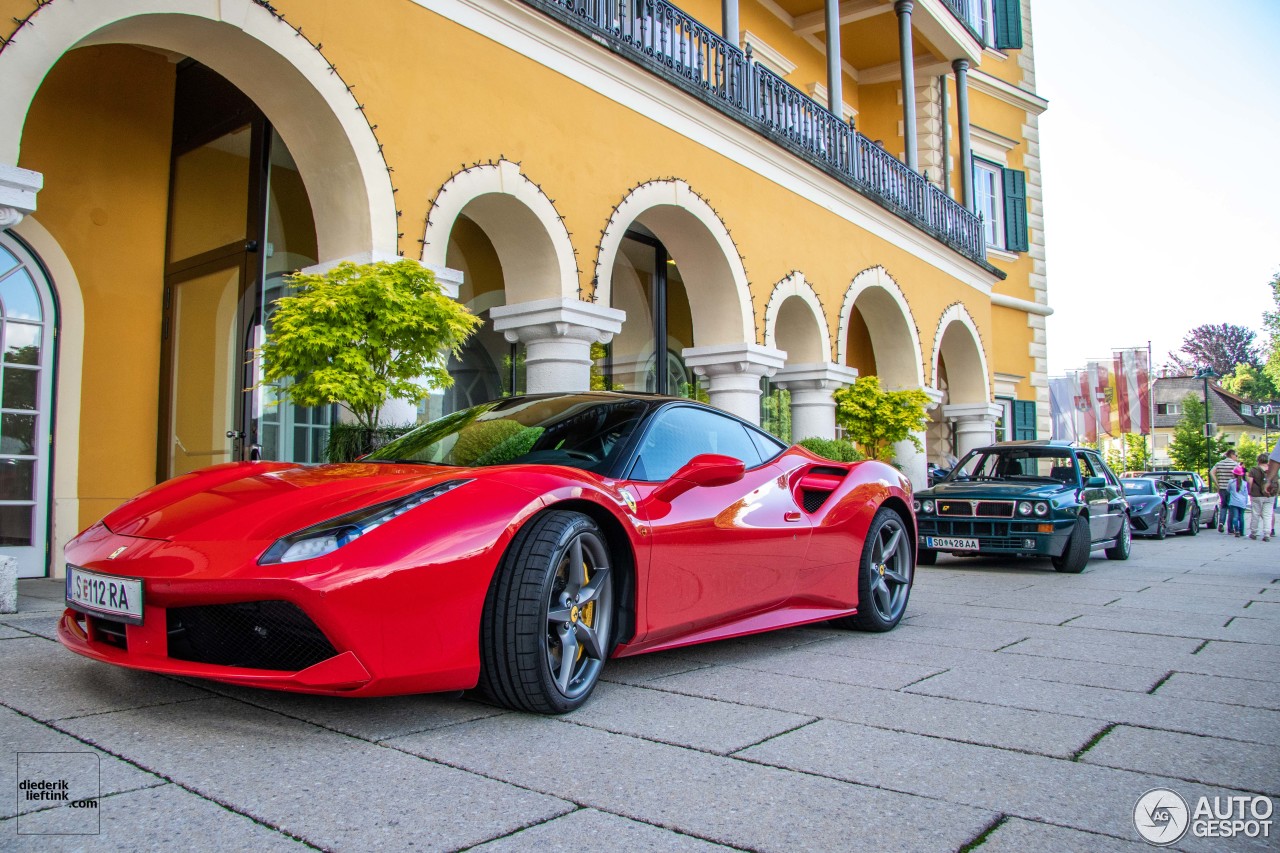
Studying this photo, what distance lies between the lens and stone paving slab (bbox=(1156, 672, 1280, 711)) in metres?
3.51

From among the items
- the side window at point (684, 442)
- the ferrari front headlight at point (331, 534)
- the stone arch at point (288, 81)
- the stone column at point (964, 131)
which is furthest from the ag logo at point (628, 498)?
the stone column at point (964, 131)

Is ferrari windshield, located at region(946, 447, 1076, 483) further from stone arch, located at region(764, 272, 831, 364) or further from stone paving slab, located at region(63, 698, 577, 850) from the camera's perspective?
stone paving slab, located at region(63, 698, 577, 850)

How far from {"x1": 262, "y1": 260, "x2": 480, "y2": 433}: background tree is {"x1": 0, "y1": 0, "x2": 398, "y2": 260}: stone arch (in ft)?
3.52

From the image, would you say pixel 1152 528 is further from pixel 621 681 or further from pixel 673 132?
pixel 621 681

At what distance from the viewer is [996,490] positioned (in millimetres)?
9023

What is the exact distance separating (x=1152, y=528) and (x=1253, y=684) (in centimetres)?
1328

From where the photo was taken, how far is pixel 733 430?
446 centimetres

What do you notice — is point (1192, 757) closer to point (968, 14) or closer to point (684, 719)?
point (684, 719)

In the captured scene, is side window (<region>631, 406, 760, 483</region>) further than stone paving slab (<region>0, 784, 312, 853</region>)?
Yes

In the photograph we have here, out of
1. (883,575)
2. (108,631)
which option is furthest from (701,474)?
(108,631)

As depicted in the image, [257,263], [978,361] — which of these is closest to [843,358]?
[978,361]

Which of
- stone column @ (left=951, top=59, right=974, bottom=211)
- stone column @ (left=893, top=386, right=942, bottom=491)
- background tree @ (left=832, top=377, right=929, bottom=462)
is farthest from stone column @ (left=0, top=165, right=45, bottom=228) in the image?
stone column @ (left=951, top=59, right=974, bottom=211)

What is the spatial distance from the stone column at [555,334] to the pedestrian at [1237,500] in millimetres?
14104

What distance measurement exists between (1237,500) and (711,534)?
17053mm
